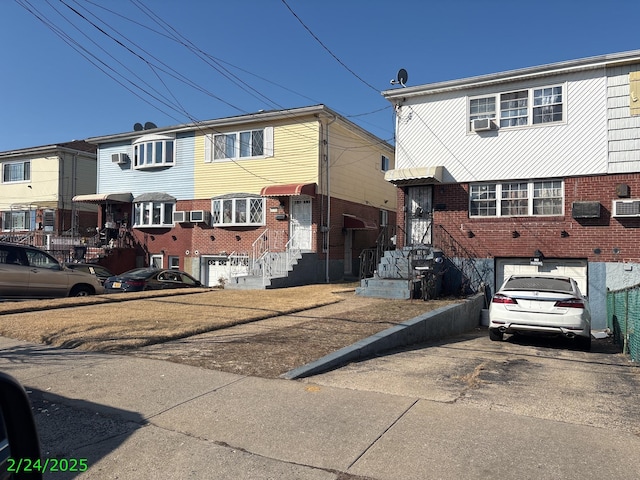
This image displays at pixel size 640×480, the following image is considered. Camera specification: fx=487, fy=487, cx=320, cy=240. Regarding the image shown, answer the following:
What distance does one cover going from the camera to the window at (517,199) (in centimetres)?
1555

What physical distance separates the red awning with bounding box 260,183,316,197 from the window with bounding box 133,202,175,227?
6.60 meters

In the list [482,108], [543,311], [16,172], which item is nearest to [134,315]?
[543,311]

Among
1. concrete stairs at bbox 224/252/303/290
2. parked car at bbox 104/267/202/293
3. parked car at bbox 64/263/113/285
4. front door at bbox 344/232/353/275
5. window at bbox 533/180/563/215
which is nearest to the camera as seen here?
window at bbox 533/180/563/215

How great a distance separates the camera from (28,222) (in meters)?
29.9

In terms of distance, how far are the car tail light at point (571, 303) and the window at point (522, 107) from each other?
840 centimetres

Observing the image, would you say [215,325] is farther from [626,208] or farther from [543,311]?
[626,208]

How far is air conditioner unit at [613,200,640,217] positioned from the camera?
1419 cm

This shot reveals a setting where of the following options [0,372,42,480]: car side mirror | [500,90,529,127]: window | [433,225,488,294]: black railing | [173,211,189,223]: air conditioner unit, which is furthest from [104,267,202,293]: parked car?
[0,372,42,480]: car side mirror

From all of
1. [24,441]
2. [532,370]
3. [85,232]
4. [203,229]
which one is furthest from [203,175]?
[24,441]

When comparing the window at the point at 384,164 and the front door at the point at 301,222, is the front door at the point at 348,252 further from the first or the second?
the window at the point at 384,164

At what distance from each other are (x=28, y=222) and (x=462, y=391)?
3122 cm

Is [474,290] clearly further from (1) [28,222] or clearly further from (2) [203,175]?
(1) [28,222]

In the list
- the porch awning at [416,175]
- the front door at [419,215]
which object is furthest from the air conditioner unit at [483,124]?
the front door at [419,215]

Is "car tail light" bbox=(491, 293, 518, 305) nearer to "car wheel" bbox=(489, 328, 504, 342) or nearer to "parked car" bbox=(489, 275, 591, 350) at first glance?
"parked car" bbox=(489, 275, 591, 350)
